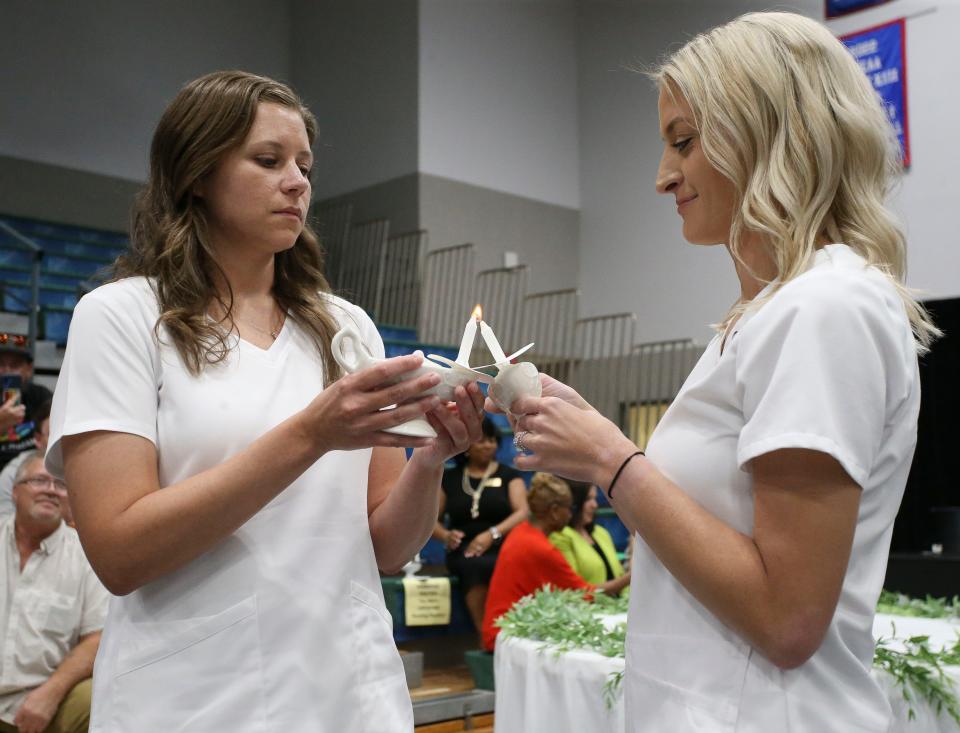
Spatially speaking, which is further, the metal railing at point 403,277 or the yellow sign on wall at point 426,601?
the metal railing at point 403,277

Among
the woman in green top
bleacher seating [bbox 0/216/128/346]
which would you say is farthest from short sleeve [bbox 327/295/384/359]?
bleacher seating [bbox 0/216/128/346]

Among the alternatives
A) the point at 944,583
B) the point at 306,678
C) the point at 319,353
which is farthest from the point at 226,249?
the point at 944,583

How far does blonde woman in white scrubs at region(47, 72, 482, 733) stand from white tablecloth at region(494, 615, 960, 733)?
2.93 feet

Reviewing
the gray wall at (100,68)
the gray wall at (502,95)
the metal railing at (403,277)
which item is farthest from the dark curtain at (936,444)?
the gray wall at (100,68)

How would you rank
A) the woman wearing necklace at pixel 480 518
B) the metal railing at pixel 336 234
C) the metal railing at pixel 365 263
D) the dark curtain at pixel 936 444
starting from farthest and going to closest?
the metal railing at pixel 336 234
the metal railing at pixel 365 263
the dark curtain at pixel 936 444
the woman wearing necklace at pixel 480 518

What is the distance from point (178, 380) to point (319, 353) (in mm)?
230

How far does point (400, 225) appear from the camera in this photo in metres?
10.5

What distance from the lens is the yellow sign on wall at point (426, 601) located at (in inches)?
229

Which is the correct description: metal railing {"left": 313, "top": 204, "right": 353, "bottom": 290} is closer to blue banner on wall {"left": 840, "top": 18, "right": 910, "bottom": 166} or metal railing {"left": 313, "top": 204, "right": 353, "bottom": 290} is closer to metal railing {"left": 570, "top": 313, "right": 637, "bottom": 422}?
metal railing {"left": 570, "top": 313, "right": 637, "bottom": 422}

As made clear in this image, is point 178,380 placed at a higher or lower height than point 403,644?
higher

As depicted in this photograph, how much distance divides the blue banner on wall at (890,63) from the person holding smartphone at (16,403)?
22.1 feet

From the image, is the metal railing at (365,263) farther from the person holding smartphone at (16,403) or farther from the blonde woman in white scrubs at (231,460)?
the blonde woman in white scrubs at (231,460)

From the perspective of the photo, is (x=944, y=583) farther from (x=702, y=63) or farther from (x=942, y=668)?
(x=702, y=63)

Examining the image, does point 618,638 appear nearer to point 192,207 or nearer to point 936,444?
point 192,207
